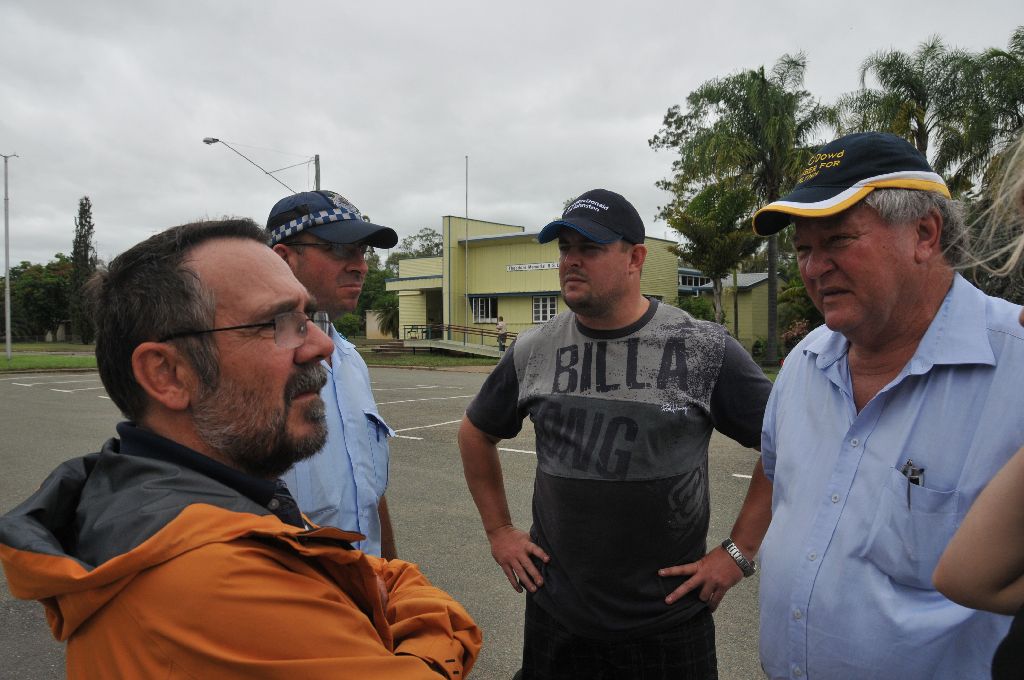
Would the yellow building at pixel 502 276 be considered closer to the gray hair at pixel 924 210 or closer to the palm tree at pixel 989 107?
the palm tree at pixel 989 107

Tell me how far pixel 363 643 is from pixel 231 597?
259 millimetres

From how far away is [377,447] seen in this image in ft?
9.66

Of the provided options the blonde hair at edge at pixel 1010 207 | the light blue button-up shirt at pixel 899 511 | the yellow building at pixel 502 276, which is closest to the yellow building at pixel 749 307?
the yellow building at pixel 502 276

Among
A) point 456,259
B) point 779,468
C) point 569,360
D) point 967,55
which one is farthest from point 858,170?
point 456,259

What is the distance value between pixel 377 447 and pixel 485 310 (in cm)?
3476

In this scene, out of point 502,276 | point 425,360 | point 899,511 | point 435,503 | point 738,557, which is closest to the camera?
point 899,511

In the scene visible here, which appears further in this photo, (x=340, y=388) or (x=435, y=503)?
(x=435, y=503)

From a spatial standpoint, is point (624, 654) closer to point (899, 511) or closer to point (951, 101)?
point (899, 511)

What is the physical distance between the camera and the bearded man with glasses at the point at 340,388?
2584mm

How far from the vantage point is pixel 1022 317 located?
1262mm

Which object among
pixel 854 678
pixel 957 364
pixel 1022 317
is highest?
pixel 1022 317

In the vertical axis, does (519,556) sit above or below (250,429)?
below

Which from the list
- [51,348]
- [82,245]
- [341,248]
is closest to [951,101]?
[341,248]

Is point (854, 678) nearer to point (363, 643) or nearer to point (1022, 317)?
point (1022, 317)
